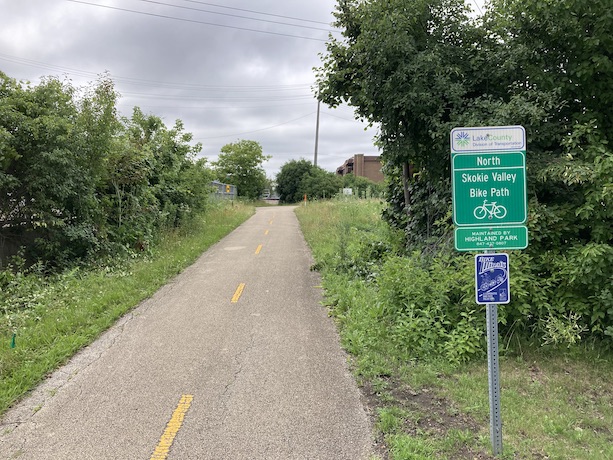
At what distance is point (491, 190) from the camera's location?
3.17 meters

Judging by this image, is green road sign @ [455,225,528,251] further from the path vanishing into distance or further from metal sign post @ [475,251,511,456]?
the path vanishing into distance

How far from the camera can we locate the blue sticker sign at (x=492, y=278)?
10.5 ft

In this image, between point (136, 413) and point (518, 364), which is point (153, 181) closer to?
point (136, 413)

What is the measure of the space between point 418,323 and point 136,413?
3.34 m

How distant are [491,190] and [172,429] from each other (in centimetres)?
327

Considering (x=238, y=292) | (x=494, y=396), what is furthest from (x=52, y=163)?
(x=494, y=396)

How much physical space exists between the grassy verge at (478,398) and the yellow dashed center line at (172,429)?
5.64 ft

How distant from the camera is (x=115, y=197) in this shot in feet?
38.6

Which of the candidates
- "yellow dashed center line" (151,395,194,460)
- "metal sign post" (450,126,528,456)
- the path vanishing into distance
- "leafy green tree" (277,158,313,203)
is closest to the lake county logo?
"metal sign post" (450,126,528,456)

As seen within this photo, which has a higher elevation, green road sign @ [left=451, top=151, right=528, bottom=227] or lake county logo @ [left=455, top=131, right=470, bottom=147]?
lake county logo @ [left=455, top=131, right=470, bottom=147]

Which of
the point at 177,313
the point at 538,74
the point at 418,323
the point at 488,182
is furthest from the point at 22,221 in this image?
the point at 538,74

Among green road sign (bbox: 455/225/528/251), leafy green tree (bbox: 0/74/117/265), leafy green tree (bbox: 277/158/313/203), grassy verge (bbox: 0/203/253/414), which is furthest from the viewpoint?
leafy green tree (bbox: 277/158/313/203)

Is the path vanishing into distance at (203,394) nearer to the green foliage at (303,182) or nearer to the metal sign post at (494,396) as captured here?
the metal sign post at (494,396)

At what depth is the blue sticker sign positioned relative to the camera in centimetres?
319
